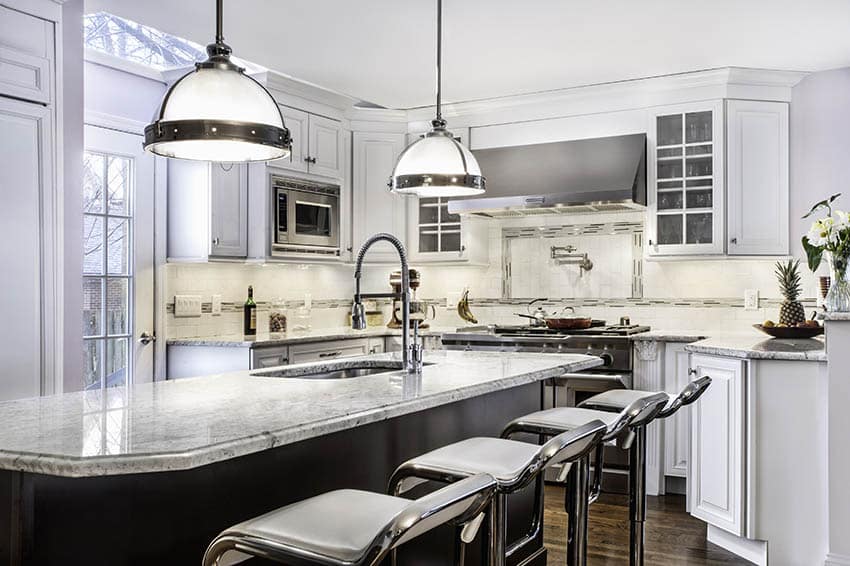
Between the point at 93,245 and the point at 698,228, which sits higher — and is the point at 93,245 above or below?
below

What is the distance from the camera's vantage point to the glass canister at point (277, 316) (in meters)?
5.46

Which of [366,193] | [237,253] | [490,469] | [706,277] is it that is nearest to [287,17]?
[237,253]

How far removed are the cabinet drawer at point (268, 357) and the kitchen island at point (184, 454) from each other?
6.26 feet

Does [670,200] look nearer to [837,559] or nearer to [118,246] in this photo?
[837,559]

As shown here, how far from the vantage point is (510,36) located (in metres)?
4.26

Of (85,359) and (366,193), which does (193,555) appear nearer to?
(85,359)

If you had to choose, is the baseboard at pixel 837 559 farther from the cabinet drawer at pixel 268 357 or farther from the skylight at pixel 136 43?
the skylight at pixel 136 43

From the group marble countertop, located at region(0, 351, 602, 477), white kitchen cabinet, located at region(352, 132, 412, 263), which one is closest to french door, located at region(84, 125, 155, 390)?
white kitchen cabinet, located at region(352, 132, 412, 263)

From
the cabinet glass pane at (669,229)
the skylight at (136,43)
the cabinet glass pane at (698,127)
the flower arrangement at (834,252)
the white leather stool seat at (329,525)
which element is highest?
the skylight at (136,43)

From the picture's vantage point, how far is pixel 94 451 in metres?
1.51

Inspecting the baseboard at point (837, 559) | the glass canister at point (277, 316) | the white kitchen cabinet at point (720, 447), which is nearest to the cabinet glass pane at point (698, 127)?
the white kitchen cabinet at point (720, 447)

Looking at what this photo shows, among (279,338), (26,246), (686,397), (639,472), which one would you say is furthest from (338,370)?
(279,338)

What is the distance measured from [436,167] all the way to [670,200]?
8.24 feet

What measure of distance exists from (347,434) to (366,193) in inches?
145
